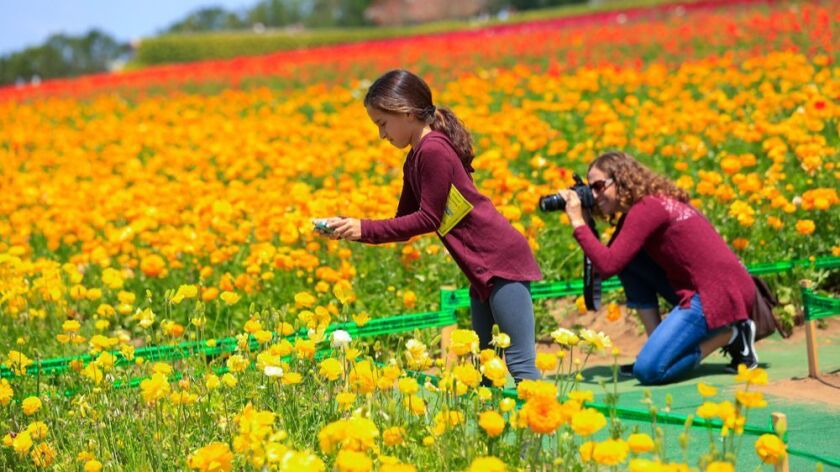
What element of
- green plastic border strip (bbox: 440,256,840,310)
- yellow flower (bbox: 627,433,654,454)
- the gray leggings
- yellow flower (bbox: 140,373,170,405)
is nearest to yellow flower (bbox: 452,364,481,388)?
yellow flower (bbox: 627,433,654,454)

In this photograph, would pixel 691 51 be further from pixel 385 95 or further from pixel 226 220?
pixel 385 95

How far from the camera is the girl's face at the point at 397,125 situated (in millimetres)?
3676

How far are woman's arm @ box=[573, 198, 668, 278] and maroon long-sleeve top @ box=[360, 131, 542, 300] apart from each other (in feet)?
2.30

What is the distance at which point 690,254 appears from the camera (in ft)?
15.2

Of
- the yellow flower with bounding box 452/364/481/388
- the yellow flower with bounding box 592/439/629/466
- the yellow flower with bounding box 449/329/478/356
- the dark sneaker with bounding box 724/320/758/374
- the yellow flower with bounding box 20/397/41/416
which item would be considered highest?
the yellow flower with bounding box 449/329/478/356

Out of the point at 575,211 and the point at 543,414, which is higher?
the point at 575,211

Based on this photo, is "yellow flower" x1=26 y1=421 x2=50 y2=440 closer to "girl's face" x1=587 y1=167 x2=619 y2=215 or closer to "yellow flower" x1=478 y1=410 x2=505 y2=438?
"yellow flower" x1=478 y1=410 x2=505 y2=438

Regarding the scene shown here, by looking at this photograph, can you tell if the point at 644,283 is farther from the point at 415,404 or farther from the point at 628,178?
the point at 415,404

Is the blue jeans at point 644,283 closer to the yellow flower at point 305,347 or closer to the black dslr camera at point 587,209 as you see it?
the black dslr camera at point 587,209

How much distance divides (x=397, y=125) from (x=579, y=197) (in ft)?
3.71

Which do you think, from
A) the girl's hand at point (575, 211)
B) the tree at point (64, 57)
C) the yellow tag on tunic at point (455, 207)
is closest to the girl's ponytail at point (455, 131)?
the yellow tag on tunic at point (455, 207)

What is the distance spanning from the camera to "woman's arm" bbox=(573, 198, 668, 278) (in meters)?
4.44

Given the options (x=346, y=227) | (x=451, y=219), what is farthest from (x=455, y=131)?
(x=346, y=227)

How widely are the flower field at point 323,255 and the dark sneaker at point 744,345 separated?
0.14 metres
